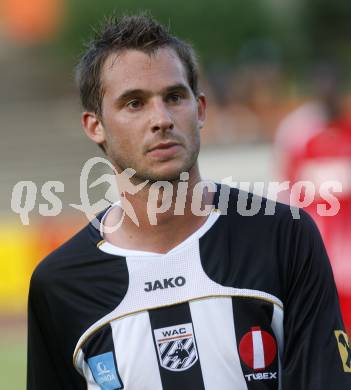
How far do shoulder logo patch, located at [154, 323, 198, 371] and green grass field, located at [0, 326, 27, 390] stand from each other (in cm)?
502

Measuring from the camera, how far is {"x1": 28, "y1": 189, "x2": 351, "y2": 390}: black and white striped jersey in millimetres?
3254

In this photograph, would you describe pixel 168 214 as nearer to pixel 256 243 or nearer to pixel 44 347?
pixel 256 243

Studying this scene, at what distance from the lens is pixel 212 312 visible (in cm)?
331

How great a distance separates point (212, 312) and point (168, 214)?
0.38 meters

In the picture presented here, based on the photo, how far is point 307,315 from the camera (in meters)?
3.26

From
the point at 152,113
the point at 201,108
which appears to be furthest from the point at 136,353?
the point at 201,108

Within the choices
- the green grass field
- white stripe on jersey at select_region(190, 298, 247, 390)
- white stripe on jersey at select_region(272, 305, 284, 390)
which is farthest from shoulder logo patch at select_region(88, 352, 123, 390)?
the green grass field

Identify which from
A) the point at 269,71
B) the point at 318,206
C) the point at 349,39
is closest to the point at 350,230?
the point at 318,206

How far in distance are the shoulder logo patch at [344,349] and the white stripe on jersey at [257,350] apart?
9.3 inches

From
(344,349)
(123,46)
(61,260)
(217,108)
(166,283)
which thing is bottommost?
(344,349)

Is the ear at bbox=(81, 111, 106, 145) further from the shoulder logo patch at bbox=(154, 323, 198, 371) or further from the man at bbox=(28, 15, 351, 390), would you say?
the shoulder logo patch at bbox=(154, 323, 198, 371)

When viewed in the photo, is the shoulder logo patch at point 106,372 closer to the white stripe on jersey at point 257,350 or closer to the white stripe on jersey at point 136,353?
the white stripe on jersey at point 136,353

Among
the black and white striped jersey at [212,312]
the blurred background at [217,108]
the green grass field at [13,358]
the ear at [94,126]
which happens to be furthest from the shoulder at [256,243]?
the green grass field at [13,358]

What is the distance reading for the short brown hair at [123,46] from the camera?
3.49 meters
